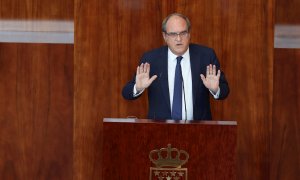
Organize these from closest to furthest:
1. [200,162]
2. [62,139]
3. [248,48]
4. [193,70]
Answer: [200,162]
[193,70]
[248,48]
[62,139]

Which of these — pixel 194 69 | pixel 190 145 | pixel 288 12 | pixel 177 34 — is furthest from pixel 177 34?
pixel 288 12

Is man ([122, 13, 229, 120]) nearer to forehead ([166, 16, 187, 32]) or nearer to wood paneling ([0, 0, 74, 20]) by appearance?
forehead ([166, 16, 187, 32])

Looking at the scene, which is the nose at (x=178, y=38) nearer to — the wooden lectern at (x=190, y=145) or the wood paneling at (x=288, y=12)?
the wooden lectern at (x=190, y=145)

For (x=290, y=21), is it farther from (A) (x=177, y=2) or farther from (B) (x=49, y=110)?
(B) (x=49, y=110)

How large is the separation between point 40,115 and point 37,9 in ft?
1.10

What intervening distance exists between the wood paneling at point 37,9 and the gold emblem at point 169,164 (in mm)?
945

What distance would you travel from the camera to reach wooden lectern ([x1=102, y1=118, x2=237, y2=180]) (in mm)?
1530

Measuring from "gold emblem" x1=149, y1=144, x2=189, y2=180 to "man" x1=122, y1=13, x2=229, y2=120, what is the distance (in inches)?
10.3

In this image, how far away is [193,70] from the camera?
1851 millimetres

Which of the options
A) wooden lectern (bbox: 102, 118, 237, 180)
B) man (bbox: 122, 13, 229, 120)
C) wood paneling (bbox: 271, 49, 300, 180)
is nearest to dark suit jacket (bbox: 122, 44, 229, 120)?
man (bbox: 122, 13, 229, 120)

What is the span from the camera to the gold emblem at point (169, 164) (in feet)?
5.01

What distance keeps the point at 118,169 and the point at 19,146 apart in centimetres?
87

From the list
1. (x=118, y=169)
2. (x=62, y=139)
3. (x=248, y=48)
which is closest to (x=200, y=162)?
(x=118, y=169)

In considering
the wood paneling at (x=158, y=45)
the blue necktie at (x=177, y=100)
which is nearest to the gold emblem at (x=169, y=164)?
the blue necktie at (x=177, y=100)
